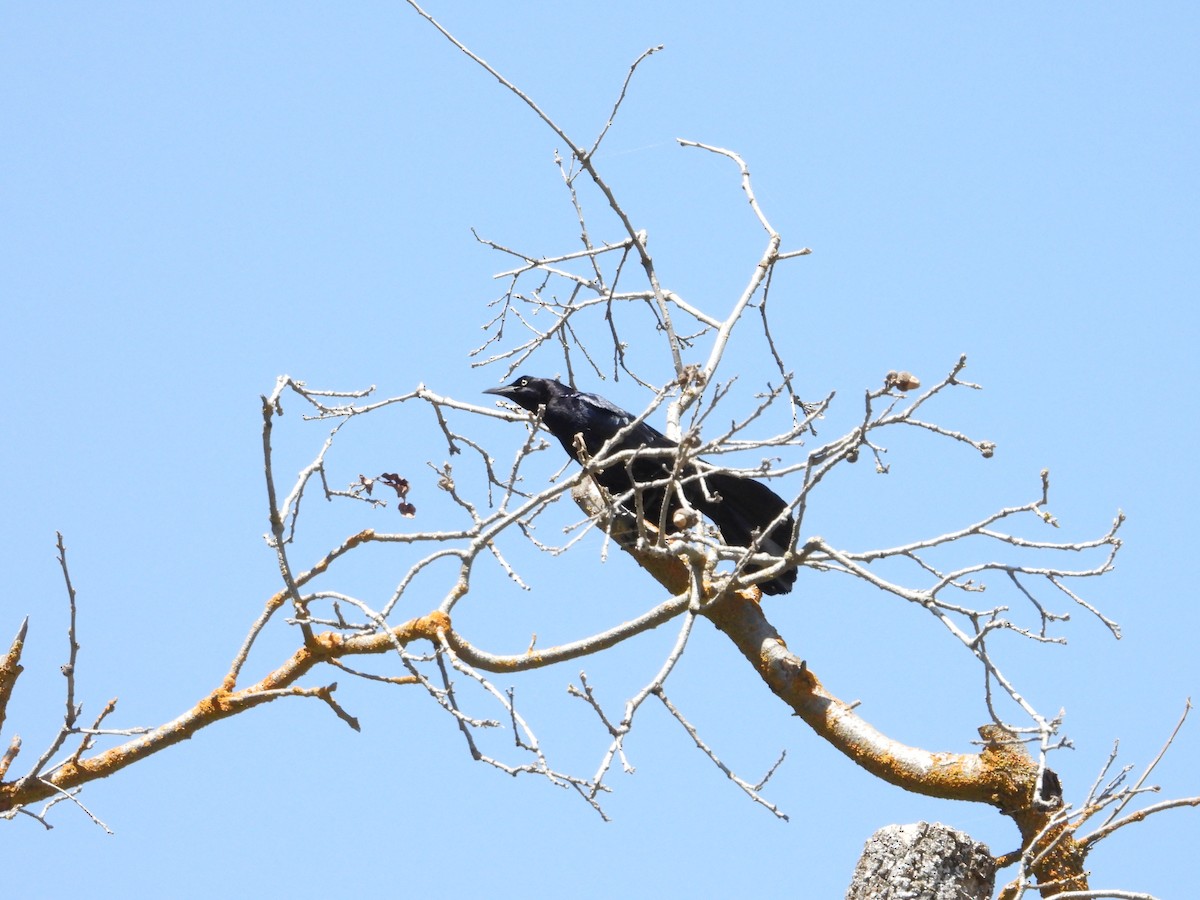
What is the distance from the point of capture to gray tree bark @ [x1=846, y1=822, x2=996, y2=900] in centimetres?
366

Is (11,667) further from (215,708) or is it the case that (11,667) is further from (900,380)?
(900,380)

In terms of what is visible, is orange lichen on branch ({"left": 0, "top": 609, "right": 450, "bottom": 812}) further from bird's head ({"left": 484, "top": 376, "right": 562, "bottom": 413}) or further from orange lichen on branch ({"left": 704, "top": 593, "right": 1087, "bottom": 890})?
bird's head ({"left": 484, "top": 376, "right": 562, "bottom": 413})

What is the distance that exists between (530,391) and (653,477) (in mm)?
872

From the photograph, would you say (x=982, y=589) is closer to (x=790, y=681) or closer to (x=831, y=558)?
(x=831, y=558)

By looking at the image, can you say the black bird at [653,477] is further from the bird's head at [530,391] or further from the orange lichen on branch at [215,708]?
the orange lichen on branch at [215,708]

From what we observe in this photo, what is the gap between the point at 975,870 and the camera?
3.73 metres

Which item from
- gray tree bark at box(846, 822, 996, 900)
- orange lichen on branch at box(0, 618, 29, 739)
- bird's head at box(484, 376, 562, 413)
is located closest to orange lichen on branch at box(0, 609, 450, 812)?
orange lichen on branch at box(0, 618, 29, 739)

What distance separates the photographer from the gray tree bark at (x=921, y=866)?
3.66m

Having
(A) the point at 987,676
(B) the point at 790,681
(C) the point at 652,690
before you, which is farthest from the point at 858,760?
(C) the point at 652,690

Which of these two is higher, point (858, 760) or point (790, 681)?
point (790, 681)

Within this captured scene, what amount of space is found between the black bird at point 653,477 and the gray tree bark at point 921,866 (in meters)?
1.04

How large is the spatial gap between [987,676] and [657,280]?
2.05 metres

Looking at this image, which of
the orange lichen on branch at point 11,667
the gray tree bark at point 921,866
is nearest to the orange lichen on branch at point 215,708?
the orange lichen on branch at point 11,667

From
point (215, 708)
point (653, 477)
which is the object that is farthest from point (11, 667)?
point (653, 477)
